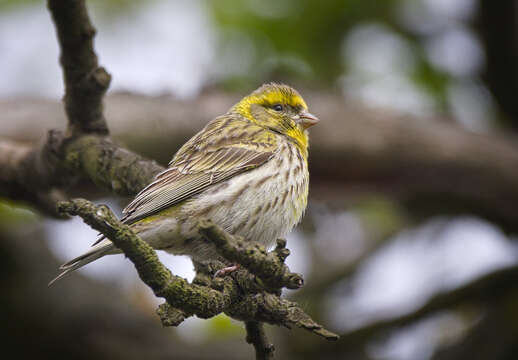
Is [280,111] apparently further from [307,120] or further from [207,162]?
[207,162]

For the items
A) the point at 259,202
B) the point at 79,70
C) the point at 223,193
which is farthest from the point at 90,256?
the point at 79,70

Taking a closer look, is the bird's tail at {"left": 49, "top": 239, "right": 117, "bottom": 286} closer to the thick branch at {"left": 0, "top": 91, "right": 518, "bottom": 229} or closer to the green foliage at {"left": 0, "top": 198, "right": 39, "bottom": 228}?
the thick branch at {"left": 0, "top": 91, "right": 518, "bottom": 229}

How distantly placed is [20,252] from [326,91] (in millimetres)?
3848

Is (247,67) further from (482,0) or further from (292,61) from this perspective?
(482,0)

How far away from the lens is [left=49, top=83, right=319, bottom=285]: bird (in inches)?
150

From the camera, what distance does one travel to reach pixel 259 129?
5051mm

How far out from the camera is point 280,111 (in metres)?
5.44

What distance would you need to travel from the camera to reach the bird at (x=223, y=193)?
12.5ft

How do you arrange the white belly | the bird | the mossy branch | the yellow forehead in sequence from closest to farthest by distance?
the mossy branch < the bird < the white belly < the yellow forehead

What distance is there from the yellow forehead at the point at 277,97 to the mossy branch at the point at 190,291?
2656 millimetres

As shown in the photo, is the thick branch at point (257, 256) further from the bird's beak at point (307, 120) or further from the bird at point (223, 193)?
the bird's beak at point (307, 120)

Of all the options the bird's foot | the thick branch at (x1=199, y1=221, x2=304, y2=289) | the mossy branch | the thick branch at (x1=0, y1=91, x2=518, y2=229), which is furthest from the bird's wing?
the thick branch at (x1=0, y1=91, x2=518, y2=229)

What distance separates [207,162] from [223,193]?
0.45 meters

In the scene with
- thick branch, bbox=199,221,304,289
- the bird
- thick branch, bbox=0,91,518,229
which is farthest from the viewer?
thick branch, bbox=0,91,518,229
